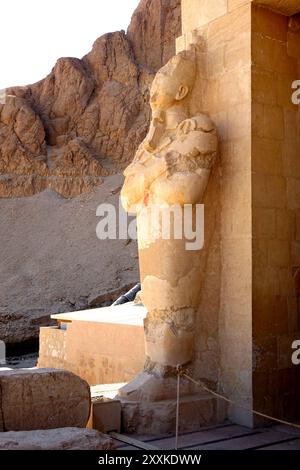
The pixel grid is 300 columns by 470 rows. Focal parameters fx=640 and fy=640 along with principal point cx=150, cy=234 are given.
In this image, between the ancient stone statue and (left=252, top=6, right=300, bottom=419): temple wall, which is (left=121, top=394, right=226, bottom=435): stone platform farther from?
(left=252, top=6, right=300, bottom=419): temple wall

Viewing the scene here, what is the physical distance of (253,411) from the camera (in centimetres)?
461

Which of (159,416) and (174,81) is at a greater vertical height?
(174,81)

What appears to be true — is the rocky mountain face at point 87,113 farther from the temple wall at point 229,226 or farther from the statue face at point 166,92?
the temple wall at point 229,226

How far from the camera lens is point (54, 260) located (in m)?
32.0

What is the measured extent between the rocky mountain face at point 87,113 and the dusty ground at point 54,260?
4.45 ft

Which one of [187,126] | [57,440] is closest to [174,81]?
[187,126]

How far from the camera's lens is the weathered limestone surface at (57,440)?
10.6 ft

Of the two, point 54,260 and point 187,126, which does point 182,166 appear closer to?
point 187,126

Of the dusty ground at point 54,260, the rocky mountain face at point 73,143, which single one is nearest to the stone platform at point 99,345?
the dusty ground at point 54,260

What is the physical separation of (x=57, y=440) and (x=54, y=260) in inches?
1142

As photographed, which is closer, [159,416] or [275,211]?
[159,416]

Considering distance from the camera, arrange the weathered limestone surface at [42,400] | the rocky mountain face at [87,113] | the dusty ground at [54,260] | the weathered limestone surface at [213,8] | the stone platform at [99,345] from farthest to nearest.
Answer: the rocky mountain face at [87,113] → the dusty ground at [54,260] → the stone platform at [99,345] → the weathered limestone surface at [213,8] → the weathered limestone surface at [42,400]

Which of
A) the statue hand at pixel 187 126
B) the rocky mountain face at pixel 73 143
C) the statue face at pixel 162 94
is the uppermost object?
the rocky mountain face at pixel 73 143

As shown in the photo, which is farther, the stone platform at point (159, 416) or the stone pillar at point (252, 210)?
the stone pillar at point (252, 210)
